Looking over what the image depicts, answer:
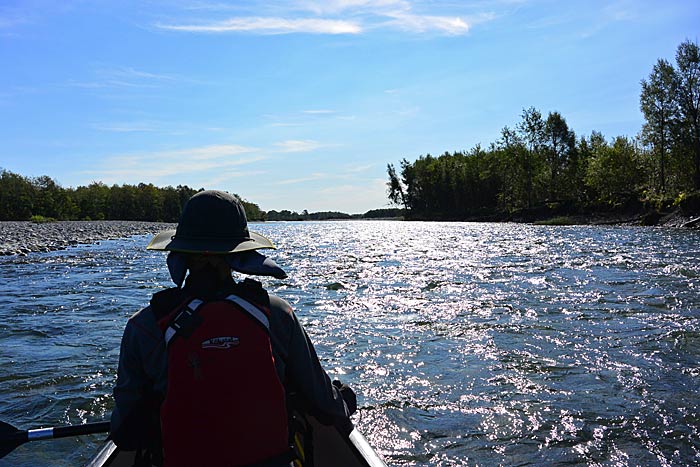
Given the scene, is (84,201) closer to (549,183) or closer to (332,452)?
(549,183)

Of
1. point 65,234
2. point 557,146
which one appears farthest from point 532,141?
point 65,234

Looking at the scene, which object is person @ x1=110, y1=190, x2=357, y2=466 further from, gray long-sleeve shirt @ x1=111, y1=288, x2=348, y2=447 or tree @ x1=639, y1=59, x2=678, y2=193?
tree @ x1=639, y1=59, x2=678, y2=193

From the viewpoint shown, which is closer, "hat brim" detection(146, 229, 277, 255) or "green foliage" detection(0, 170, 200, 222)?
"hat brim" detection(146, 229, 277, 255)

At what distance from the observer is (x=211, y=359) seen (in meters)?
2.44

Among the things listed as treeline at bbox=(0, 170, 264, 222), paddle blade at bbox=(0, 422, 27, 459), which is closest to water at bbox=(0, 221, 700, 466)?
paddle blade at bbox=(0, 422, 27, 459)

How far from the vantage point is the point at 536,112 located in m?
81.6

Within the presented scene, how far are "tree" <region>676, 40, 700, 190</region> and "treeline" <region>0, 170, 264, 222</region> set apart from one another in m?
57.5

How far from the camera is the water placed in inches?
223

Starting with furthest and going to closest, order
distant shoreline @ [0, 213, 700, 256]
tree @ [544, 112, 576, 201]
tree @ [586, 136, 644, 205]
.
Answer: tree @ [544, 112, 576, 201]
tree @ [586, 136, 644, 205]
distant shoreline @ [0, 213, 700, 256]

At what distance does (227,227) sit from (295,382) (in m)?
0.91

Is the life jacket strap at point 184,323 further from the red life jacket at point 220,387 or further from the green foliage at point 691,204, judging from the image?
the green foliage at point 691,204

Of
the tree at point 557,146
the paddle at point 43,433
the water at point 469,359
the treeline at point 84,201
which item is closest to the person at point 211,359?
the paddle at point 43,433

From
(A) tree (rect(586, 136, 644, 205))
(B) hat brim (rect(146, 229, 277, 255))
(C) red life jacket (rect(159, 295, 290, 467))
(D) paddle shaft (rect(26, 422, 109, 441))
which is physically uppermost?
(A) tree (rect(586, 136, 644, 205))

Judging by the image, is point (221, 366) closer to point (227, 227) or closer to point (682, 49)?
point (227, 227)
